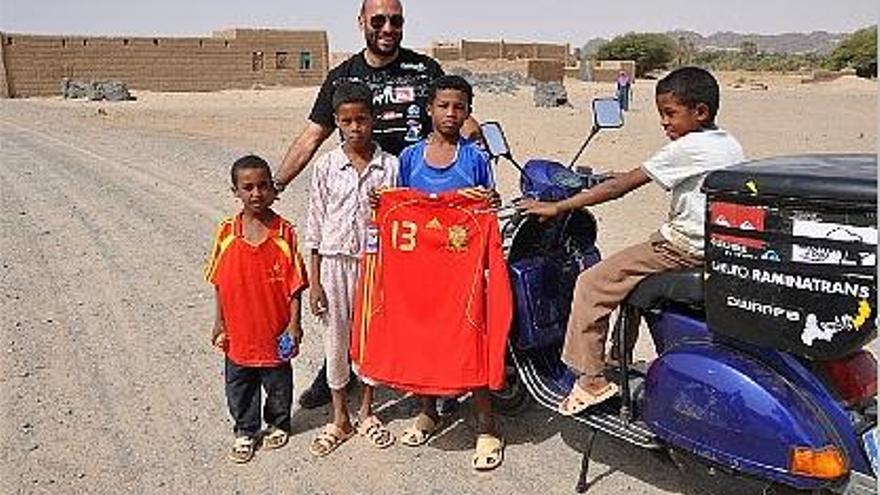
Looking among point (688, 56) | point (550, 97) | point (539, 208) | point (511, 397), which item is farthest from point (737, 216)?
point (688, 56)

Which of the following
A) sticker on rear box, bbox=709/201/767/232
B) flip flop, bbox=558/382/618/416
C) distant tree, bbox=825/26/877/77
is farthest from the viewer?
distant tree, bbox=825/26/877/77

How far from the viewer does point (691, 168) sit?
340 centimetres

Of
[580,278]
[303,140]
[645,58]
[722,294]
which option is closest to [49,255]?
[303,140]

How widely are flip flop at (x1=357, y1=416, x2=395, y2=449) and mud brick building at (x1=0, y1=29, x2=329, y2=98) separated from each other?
43056 millimetres

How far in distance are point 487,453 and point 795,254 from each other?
5.82 feet

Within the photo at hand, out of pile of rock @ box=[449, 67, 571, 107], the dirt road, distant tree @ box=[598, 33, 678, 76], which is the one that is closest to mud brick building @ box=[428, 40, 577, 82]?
pile of rock @ box=[449, 67, 571, 107]

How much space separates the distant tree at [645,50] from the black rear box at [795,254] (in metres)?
75.0

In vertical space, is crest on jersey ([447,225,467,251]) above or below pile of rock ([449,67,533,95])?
below

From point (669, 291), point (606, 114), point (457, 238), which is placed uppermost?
point (606, 114)

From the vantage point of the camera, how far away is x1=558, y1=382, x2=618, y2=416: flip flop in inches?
148

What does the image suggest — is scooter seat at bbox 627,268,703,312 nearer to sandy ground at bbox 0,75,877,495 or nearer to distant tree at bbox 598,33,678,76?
sandy ground at bbox 0,75,877,495

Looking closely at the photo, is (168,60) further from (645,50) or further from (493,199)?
(493,199)

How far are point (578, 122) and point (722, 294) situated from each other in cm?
2044

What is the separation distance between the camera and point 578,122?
23.2 metres
